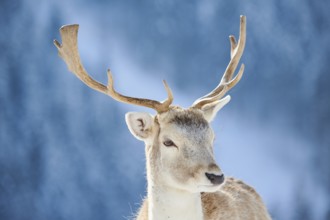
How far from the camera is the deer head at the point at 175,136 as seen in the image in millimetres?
6496

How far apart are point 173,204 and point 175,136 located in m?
0.68

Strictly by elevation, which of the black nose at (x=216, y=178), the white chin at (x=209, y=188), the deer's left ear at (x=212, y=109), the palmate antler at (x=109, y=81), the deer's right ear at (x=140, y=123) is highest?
the palmate antler at (x=109, y=81)

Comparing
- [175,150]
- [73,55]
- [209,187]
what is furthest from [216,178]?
[73,55]

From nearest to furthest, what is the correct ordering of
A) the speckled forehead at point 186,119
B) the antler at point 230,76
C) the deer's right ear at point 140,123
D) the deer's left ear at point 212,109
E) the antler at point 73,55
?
the speckled forehead at point 186,119 < the deer's right ear at point 140,123 < the deer's left ear at point 212,109 < the antler at point 230,76 < the antler at point 73,55

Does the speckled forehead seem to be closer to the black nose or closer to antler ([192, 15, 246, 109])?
antler ([192, 15, 246, 109])

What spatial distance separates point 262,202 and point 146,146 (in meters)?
2.52

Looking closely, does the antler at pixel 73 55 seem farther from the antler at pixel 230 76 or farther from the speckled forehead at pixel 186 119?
the antler at pixel 230 76

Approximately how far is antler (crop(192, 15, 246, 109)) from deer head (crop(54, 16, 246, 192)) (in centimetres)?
1

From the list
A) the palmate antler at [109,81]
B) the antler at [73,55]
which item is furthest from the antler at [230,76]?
the antler at [73,55]

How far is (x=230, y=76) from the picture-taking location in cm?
829

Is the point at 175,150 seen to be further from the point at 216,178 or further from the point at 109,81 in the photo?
the point at 109,81

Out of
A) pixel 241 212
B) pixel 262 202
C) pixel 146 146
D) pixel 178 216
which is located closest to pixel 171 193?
pixel 178 216

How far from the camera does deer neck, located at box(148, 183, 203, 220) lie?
6.71 meters

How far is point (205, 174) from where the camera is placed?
6.41 meters
